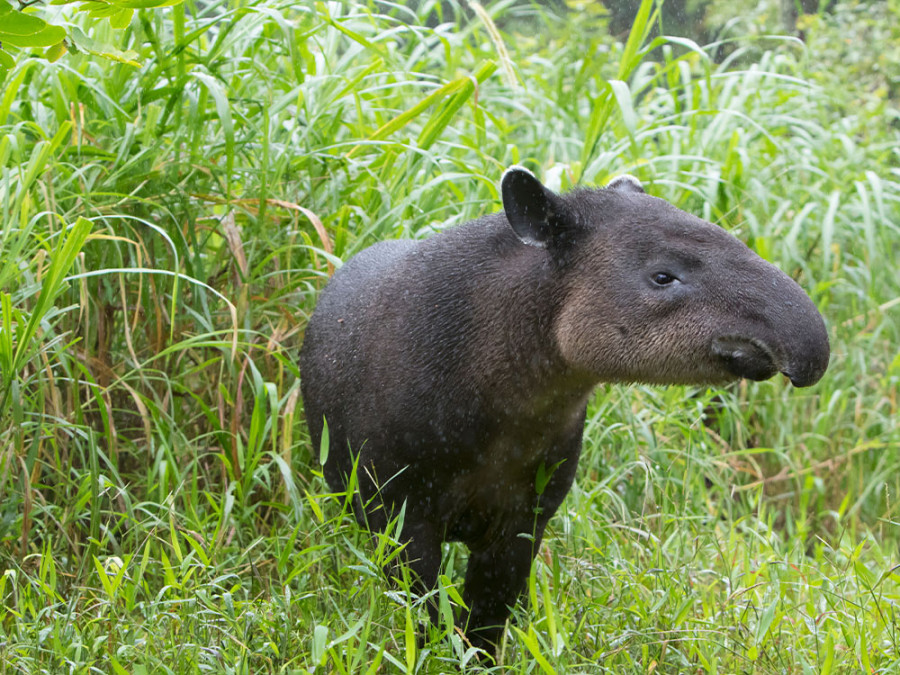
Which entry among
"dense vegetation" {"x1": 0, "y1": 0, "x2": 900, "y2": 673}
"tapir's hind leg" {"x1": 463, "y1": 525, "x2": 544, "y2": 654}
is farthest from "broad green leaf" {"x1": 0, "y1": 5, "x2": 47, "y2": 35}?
"tapir's hind leg" {"x1": 463, "y1": 525, "x2": 544, "y2": 654}

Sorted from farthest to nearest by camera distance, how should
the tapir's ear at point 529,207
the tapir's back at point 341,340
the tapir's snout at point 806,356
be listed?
the tapir's back at point 341,340 → the tapir's ear at point 529,207 → the tapir's snout at point 806,356

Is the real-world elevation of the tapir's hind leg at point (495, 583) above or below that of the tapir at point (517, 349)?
below

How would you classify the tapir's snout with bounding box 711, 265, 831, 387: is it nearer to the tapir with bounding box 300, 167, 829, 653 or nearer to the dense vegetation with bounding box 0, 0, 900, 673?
the tapir with bounding box 300, 167, 829, 653

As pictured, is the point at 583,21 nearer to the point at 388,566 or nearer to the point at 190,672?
the point at 388,566

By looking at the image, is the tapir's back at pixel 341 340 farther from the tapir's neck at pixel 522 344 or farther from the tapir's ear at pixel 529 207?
the tapir's ear at pixel 529 207

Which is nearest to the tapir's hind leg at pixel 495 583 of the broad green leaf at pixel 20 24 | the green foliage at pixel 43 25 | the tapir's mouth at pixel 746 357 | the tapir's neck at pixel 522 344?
the tapir's neck at pixel 522 344

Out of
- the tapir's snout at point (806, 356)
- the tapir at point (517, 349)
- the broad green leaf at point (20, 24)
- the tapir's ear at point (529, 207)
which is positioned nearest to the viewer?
the broad green leaf at point (20, 24)

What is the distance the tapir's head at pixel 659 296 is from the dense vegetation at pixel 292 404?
2.38ft

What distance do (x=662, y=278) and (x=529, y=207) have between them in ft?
1.45

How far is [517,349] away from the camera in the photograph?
325 cm

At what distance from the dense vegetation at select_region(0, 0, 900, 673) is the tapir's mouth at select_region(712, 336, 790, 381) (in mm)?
720

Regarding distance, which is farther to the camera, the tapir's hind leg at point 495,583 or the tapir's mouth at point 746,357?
the tapir's hind leg at point 495,583

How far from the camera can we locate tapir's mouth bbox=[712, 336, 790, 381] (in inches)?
113

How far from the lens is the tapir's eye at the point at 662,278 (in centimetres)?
307
